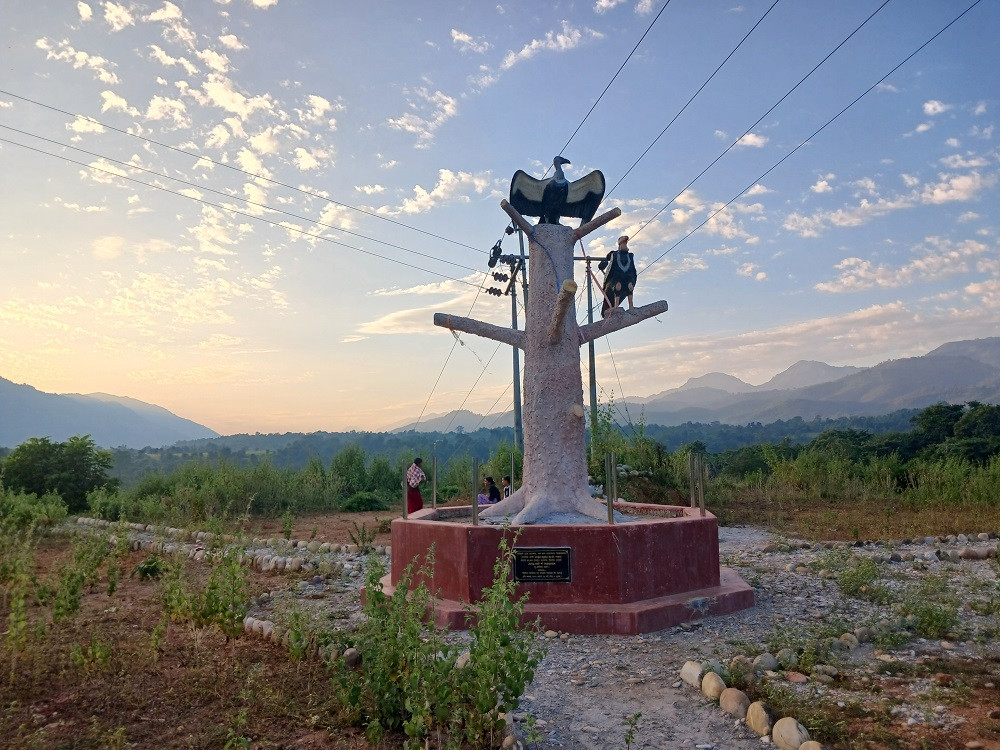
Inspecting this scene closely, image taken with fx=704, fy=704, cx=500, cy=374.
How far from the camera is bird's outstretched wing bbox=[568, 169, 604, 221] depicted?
757 centimetres

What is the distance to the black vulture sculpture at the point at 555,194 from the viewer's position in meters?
7.41

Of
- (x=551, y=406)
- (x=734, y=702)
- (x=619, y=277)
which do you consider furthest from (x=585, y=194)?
(x=734, y=702)

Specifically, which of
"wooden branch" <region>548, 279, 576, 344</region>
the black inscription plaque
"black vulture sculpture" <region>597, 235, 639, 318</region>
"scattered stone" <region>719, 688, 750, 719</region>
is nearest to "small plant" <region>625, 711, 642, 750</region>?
"scattered stone" <region>719, 688, 750, 719</region>

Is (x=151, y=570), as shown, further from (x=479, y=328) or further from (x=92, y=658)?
(x=479, y=328)

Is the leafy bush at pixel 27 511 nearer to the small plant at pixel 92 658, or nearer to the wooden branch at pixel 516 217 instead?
the small plant at pixel 92 658

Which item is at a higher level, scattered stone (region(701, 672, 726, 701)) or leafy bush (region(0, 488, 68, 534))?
leafy bush (region(0, 488, 68, 534))

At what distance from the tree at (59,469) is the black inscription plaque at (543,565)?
1430 centimetres

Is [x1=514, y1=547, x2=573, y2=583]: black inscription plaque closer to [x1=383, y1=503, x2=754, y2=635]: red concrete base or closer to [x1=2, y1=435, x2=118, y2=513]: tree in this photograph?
[x1=383, y1=503, x2=754, y2=635]: red concrete base

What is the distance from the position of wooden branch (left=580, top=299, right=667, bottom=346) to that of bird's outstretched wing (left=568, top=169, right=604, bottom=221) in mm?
1173

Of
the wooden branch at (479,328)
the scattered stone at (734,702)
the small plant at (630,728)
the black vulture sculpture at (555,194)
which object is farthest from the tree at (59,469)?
the scattered stone at (734,702)

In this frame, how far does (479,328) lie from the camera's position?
7.25 meters

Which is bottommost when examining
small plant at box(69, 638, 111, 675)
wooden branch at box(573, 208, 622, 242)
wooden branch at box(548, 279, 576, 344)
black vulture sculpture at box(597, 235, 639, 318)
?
small plant at box(69, 638, 111, 675)

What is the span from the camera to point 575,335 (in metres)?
7.02

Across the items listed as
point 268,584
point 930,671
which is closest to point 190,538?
point 268,584
